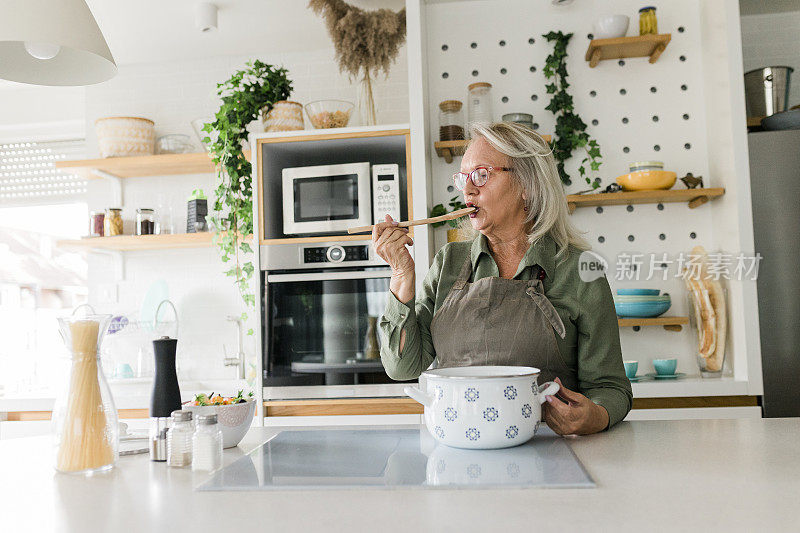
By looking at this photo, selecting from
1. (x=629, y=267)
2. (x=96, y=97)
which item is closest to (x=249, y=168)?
(x=96, y=97)

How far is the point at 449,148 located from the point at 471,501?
2.27m

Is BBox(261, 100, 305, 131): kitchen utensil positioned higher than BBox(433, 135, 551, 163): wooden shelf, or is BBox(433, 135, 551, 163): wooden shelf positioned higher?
BBox(261, 100, 305, 131): kitchen utensil

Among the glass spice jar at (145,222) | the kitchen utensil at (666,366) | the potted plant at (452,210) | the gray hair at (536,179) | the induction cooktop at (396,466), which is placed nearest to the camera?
the induction cooktop at (396,466)

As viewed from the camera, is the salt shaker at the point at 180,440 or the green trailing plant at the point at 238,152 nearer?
the salt shaker at the point at 180,440

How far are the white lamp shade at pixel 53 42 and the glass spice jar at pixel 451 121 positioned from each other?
5.51 feet

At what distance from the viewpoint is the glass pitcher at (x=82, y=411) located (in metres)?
1.06

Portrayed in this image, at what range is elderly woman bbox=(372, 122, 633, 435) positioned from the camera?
57.5 inches

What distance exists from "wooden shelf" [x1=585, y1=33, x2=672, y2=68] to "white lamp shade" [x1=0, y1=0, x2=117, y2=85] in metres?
2.11

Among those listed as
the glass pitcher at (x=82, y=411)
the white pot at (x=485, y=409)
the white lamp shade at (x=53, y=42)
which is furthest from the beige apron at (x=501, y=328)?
the white lamp shade at (x=53, y=42)

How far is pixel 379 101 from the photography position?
3.66 metres

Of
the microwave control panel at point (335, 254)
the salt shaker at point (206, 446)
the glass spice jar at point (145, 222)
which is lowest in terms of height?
the salt shaker at point (206, 446)

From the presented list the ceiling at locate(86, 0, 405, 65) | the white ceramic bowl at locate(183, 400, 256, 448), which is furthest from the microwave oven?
the white ceramic bowl at locate(183, 400, 256, 448)

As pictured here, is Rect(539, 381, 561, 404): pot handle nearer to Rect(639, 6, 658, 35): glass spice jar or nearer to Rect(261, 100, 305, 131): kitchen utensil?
Rect(261, 100, 305, 131): kitchen utensil

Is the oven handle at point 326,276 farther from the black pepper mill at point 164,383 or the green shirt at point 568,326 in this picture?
the black pepper mill at point 164,383
